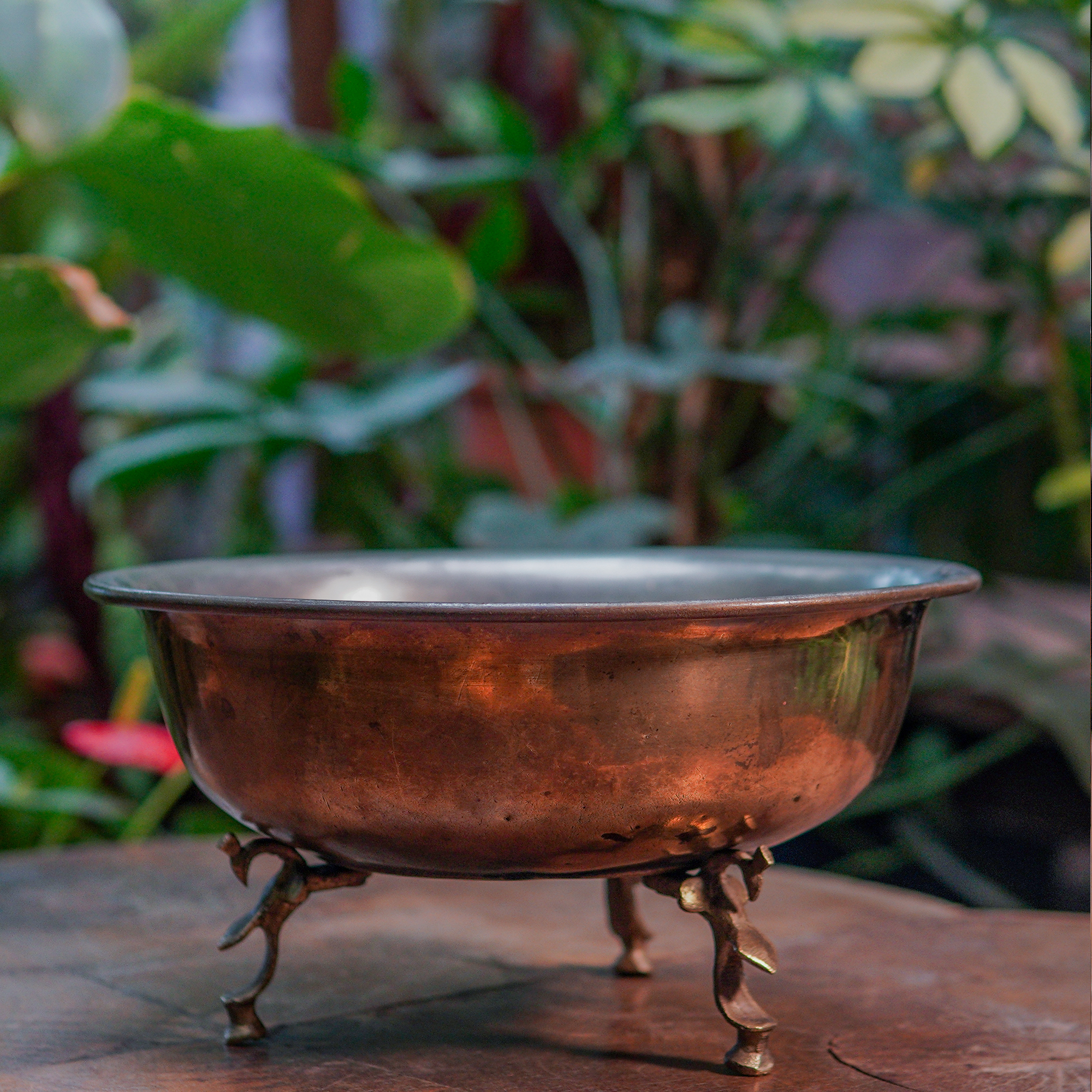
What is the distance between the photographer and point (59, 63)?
1.34 meters

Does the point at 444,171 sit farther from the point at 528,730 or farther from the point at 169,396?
the point at 528,730

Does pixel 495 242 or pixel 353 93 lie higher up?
pixel 353 93

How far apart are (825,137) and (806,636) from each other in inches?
63.3

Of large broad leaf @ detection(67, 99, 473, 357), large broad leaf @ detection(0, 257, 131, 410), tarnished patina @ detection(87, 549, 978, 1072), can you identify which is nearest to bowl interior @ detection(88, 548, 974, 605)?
tarnished patina @ detection(87, 549, 978, 1072)

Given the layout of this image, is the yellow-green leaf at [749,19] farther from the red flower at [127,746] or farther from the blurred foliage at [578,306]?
the red flower at [127,746]

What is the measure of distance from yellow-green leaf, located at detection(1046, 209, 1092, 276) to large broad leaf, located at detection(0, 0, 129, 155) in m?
1.07

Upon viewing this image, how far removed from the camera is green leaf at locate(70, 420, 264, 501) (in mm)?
1819

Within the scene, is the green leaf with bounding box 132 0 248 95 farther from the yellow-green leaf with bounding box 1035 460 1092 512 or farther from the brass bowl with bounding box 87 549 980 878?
the brass bowl with bounding box 87 549 980 878

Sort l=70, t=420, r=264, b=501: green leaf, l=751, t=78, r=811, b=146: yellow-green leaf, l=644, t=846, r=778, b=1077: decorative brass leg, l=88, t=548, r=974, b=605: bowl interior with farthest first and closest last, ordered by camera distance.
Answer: l=70, t=420, r=264, b=501: green leaf < l=751, t=78, r=811, b=146: yellow-green leaf < l=88, t=548, r=974, b=605: bowl interior < l=644, t=846, r=778, b=1077: decorative brass leg

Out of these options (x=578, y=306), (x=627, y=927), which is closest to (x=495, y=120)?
(x=578, y=306)

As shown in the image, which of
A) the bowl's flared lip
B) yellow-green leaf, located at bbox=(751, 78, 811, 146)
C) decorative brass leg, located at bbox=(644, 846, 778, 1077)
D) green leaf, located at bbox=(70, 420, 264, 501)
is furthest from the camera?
green leaf, located at bbox=(70, 420, 264, 501)

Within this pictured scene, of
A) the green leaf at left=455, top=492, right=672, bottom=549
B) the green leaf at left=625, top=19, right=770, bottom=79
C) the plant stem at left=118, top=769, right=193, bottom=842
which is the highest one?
the green leaf at left=625, top=19, right=770, bottom=79

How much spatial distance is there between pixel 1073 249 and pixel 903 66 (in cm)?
36

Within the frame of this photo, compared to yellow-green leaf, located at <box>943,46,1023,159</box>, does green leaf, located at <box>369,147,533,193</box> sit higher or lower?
higher
